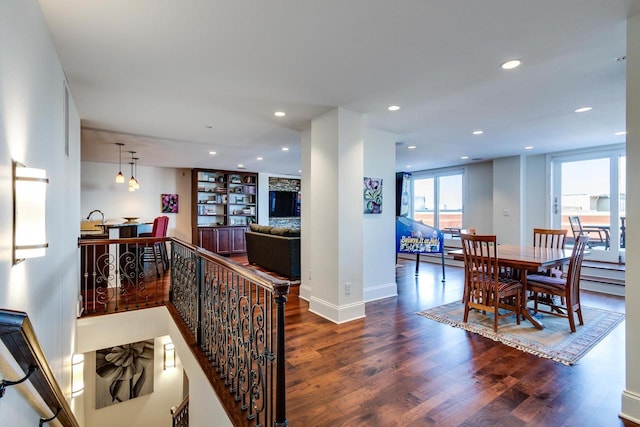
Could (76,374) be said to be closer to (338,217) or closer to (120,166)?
(338,217)

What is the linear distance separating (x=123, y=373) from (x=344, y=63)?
674 cm

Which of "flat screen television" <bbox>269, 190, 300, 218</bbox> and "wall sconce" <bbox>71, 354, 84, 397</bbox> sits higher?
"flat screen television" <bbox>269, 190, 300, 218</bbox>

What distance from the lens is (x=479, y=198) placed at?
7562 mm

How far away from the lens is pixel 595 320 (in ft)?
12.1

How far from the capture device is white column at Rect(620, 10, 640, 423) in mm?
1872

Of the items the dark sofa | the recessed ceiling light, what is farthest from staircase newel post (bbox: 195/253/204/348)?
the recessed ceiling light

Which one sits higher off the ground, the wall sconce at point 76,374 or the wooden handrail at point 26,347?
the wooden handrail at point 26,347

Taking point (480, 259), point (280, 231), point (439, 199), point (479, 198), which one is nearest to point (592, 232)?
point (479, 198)

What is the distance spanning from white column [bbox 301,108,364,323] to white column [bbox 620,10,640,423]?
2358 millimetres

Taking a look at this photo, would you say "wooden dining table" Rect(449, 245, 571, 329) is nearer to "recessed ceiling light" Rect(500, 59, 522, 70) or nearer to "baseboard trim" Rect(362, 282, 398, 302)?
"baseboard trim" Rect(362, 282, 398, 302)

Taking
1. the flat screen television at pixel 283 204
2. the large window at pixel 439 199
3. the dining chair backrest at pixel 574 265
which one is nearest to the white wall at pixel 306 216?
the dining chair backrest at pixel 574 265

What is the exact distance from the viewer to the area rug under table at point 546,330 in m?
2.87

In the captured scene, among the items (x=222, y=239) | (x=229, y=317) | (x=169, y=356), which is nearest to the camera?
(x=229, y=317)

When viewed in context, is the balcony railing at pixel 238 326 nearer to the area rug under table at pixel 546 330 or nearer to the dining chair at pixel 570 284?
the area rug under table at pixel 546 330
